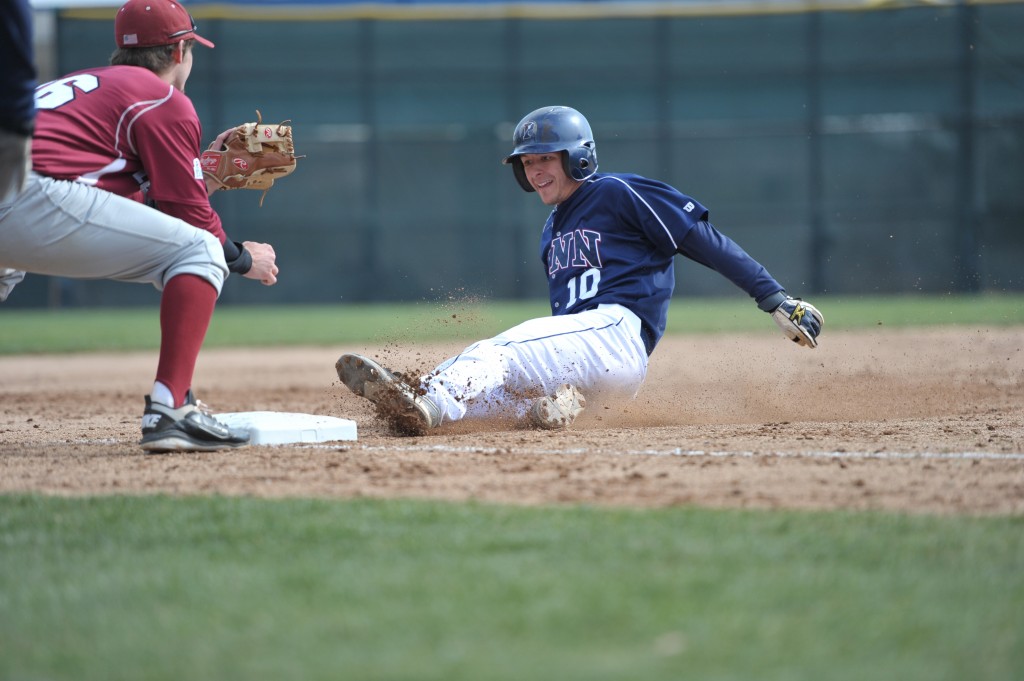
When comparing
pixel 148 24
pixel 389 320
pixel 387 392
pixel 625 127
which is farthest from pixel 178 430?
pixel 625 127

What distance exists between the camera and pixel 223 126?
13.2m

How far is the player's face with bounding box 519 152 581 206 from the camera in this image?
13.2 feet

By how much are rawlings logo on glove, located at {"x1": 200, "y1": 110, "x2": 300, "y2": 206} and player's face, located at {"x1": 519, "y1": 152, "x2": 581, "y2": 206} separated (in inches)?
35.8

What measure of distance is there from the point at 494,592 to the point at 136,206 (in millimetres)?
1804

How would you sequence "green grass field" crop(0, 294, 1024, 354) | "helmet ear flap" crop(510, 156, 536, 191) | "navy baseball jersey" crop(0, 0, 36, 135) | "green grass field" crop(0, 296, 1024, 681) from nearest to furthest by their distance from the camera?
1. "green grass field" crop(0, 296, 1024, 681)
2. "navy baseball jersey" crop(0, 0, 36, 135)
3. "helmet ear flap" crop(510, 156, 536, 191)
4. "green grass field" crop(0, 294, 1024, 354)

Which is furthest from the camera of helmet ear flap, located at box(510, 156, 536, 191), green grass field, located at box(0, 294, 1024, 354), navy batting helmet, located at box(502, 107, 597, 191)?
green grass field, located at box(0, 294, 1024, 354)

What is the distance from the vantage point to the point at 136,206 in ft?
9.92

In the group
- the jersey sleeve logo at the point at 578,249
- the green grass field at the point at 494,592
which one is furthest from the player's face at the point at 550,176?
the green grass field at the point at 494,592

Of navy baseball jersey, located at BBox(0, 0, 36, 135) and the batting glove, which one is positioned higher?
navy baseball jersey, located at BBox(0, 0, 36, 135)

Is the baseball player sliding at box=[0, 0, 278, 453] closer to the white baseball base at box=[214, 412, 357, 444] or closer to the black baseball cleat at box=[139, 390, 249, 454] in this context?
the black baseball cleat at box=[139, 390, 249, 454]

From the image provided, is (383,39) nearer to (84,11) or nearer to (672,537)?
(84,11)

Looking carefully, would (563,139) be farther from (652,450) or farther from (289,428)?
(289,428)

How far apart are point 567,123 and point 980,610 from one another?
267 cm

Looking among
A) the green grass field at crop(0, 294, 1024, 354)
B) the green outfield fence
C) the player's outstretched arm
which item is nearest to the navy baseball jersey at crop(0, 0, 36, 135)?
the player's outstretched arm
